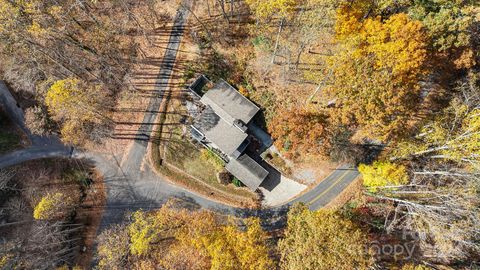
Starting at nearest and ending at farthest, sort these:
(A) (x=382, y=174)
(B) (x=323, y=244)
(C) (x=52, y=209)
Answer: (B) (x=323, y=244) < (A) (x=382, y=174) < (C) (x=52, y=209)

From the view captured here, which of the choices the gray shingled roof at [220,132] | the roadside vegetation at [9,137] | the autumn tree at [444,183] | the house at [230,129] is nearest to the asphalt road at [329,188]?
the autumn tree at [444,183]

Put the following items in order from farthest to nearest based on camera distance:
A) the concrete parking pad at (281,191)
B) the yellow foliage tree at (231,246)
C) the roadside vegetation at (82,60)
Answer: the roadside vegetation at (82,60), the concrete parking pad at (281,191), the yellow foliage tree at (231,246)

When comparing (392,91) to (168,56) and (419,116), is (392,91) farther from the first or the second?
(168,56)

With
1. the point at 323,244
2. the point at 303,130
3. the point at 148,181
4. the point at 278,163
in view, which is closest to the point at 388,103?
the point at 303,130

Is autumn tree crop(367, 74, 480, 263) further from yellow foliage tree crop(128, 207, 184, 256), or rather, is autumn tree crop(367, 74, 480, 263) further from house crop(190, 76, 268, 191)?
yellow foliage tree crop(128, 207, 184, 256)

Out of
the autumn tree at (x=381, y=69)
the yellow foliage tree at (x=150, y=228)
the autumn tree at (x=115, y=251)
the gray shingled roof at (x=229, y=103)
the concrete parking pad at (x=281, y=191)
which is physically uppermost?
the autumn tree at (x=381, y=69)

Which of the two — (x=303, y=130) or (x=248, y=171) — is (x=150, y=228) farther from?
(x=303, y=130)

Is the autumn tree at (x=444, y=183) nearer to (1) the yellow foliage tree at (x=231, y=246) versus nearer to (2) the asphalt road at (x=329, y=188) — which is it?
(2) the asphalt road at (x=329, y=188)
